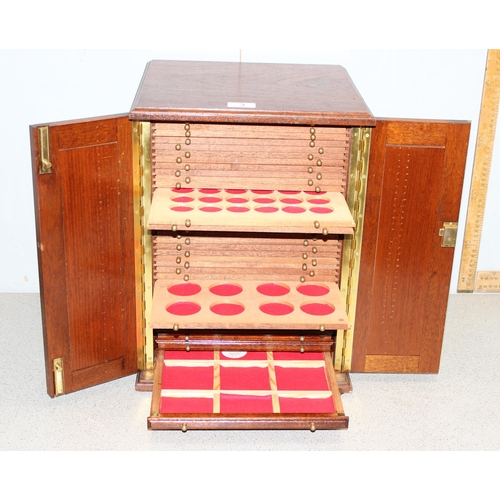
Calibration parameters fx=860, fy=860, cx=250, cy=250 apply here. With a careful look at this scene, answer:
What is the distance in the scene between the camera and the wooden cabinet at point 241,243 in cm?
405

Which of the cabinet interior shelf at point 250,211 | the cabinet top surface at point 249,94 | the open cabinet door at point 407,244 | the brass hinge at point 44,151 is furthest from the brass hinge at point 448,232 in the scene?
the brass hinge at point 44,151

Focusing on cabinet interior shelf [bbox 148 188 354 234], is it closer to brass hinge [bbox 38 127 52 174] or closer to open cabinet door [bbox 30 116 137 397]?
open cabinet door [bbox 30 116 137 397]

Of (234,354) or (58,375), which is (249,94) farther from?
(58,375)

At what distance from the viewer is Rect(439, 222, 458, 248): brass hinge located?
174 inches

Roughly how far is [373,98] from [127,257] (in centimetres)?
184

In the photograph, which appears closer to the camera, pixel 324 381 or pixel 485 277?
pixel 324 381

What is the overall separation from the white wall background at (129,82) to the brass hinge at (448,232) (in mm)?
1054

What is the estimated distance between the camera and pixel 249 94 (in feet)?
14.0

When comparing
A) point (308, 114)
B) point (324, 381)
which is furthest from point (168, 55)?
point (324, 381)

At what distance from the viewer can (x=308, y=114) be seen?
13.2 feet

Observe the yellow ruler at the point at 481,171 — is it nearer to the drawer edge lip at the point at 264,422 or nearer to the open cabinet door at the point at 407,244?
the open cabinet door at the point at 407,244

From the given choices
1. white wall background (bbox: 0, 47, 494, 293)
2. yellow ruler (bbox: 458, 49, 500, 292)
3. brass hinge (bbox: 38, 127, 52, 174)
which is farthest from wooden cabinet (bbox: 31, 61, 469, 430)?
yellow ruler (bbox: 458, 49, 500, 292)

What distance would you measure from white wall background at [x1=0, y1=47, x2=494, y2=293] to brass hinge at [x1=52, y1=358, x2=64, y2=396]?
1.42 m

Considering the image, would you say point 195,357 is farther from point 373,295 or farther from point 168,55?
point 168,55
